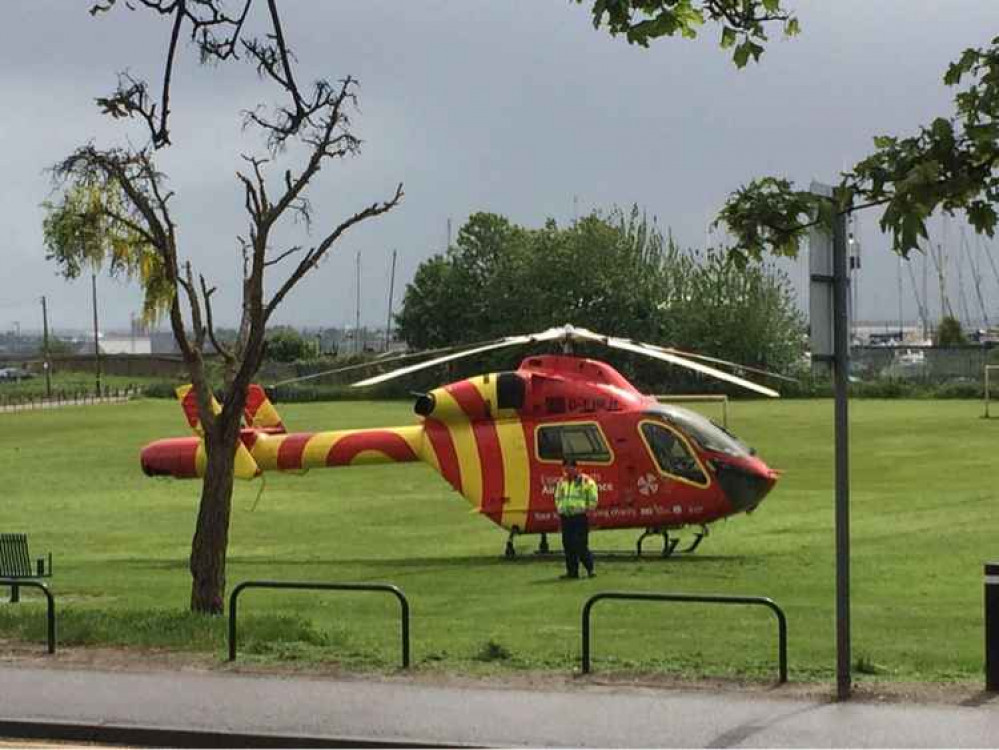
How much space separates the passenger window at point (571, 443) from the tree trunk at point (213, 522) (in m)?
10.5

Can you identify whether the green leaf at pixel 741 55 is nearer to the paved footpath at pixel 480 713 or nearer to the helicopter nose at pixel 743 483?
the paved footpath at pixel 480 713

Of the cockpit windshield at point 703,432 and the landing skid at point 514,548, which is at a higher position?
the cockpit windshield at point 703,432

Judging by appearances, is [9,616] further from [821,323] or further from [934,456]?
[934,456]

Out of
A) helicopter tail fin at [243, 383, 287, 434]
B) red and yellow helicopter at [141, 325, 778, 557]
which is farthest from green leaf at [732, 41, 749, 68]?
helicopter tail fin at [243, 383, 287, 434]

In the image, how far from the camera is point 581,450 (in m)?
24.4

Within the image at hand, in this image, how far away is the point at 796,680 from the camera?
35.6 ft

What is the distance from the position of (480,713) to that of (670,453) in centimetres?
1468

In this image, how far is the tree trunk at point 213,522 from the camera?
14.4 m

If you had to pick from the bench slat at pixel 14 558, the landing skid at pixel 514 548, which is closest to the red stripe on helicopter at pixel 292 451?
the landing skid at pixel 514 548

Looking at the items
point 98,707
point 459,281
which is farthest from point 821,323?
point 459,281

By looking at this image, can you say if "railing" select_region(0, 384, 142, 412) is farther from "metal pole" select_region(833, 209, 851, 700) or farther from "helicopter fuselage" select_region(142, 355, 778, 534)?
"metal pole" select_region(833, 209, 851, 700)

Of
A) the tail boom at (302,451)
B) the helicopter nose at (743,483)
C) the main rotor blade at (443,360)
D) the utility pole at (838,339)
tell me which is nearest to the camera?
the utility pole at (838,339)

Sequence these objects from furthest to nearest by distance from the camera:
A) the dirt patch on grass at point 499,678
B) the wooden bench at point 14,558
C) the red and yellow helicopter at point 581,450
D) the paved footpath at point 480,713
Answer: the red and yellow helicopter at point 581,450, the wooden bench at point 14,558, the dirt patch on grass at point 499,678, the paved footpath at point 480,713

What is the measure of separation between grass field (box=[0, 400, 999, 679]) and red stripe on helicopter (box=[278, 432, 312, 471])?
1.71 m
